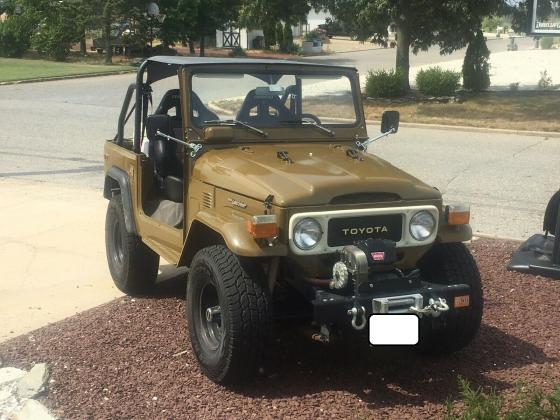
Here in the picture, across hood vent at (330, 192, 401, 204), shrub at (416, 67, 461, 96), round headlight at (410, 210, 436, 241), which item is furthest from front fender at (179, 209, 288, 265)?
shrub at (416, 67, 461, 96)

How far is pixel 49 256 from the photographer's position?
701cm

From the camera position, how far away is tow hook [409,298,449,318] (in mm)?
4070

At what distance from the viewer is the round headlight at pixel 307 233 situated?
4.09 meters

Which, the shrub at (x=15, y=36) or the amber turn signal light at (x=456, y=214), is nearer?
the amber turn signal light at (x=456, y=214)

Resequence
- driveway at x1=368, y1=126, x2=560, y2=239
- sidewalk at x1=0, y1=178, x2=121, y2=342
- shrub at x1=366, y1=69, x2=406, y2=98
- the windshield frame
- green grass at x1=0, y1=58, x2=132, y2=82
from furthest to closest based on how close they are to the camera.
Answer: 1. green grass at x1=0, y1=58, x2=132, y2=82
2. shrub at x1=366, y1=69, x2=406, y2=98
3. driveway at x1=368, y1=126, x2=560, y2=239
4. sidewalk at x1=0, y1=178, x2=121, y2=342
5. the windshield frame

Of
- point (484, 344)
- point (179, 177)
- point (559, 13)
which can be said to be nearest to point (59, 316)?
point (179, 177)

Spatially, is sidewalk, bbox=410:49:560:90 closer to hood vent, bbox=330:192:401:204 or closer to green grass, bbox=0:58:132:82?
green grass, bbox=0:58:132:82

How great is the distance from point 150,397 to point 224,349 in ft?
1.57

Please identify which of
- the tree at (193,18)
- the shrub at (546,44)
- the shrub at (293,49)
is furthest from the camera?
the shrub at (546,44)

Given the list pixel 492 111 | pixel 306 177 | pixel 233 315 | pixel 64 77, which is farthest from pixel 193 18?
pixel 233 315

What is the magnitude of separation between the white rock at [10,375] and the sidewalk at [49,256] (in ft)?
2.17

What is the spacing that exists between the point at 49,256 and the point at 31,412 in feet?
10.3

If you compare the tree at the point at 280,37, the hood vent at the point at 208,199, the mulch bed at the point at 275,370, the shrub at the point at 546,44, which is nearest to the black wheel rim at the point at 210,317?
the mulch bed at the point at 275,370

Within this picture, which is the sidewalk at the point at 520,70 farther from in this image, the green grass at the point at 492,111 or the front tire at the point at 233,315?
the front tire at the point at 233,315
